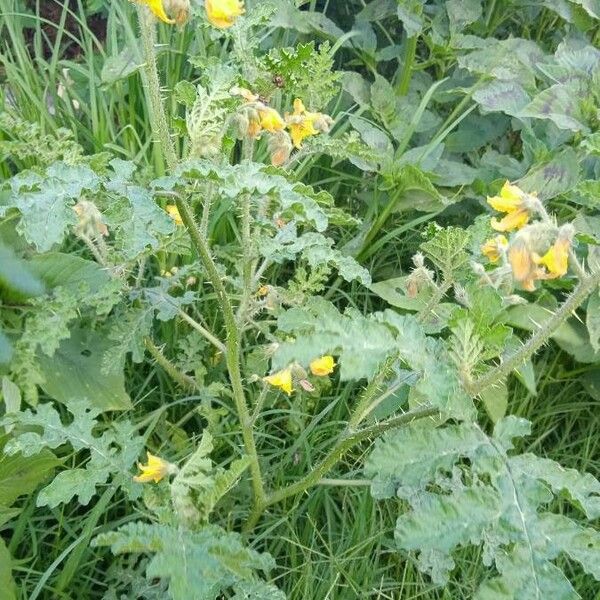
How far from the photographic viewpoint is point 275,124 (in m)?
A: 1.39

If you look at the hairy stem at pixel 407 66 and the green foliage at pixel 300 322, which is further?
the hairy stem at pixel 407 66

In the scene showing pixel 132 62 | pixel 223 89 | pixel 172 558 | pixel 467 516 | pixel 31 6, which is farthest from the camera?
pixel 31 6

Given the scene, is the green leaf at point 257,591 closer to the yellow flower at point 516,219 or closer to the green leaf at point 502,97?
the yellow flower at point 516,219

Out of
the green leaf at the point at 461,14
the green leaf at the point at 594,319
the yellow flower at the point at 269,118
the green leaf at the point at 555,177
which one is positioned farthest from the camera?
the green leaf at the point at 461,14

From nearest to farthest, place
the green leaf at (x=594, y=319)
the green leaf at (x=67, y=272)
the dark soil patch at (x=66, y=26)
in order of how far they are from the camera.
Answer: the green leaf at (x=67, y=272), the green leaf at (x=594, y=319), the dark soil patch at (x=66, y=26)

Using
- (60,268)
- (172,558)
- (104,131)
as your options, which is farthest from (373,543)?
(104,131)

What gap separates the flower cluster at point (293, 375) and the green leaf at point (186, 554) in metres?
0.30

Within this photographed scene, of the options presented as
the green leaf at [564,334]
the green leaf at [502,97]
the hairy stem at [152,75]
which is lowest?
the green leaf at [564,334]

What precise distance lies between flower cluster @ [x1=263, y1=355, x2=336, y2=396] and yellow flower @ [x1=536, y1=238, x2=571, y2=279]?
455 millimetres

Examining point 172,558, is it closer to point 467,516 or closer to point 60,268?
point 467,516

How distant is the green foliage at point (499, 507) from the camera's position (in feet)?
3.11

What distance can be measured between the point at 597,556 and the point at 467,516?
18 centimetres

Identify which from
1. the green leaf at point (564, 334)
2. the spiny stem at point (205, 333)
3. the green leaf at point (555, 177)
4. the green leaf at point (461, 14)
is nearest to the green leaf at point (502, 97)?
the green leaf at point (555, 177)

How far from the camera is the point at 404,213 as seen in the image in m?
2.26
